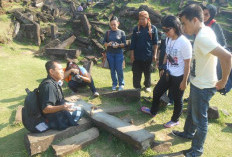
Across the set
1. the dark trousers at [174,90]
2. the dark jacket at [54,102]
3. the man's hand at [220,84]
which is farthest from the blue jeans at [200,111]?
the dark jacket at [54,102]

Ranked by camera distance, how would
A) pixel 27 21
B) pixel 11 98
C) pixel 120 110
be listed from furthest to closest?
pixel 27 21
pixel 11 98
pixel 120 110

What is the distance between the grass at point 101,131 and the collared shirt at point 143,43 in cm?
127

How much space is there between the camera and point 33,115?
12.3 ft

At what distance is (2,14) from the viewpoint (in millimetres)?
11406

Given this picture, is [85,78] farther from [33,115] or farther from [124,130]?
[124,130]

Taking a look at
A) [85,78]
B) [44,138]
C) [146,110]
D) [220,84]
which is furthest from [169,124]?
[44,138]

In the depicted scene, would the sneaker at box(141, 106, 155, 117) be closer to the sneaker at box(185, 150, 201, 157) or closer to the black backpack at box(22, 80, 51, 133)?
the sneaker at box(185, 150, 201, 157)

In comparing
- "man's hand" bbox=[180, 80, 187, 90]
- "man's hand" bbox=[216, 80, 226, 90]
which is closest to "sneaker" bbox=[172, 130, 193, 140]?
"man's hand" bbox=[180, 80, 187, 90]

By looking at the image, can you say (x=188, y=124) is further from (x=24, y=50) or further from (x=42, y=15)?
(x=42, y=15)

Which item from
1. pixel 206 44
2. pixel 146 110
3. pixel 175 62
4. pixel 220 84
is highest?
pixel 206 44

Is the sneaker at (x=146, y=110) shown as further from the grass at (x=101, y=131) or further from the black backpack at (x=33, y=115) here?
the black backpack at (x=33, y=115)

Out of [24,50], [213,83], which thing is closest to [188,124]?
[213,83]

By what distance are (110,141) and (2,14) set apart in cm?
1084

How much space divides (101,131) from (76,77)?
201cm
